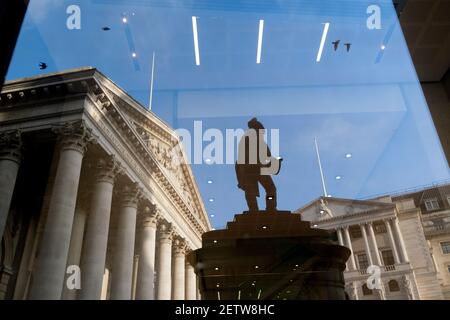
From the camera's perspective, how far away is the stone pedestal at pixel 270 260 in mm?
6348

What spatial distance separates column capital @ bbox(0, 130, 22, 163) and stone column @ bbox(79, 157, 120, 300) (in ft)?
10.3

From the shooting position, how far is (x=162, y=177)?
20281mm

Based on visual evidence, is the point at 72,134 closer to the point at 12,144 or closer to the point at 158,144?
the point at 12,144

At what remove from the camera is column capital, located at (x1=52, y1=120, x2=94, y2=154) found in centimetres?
1419

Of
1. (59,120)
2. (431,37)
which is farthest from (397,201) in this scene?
(59,120)

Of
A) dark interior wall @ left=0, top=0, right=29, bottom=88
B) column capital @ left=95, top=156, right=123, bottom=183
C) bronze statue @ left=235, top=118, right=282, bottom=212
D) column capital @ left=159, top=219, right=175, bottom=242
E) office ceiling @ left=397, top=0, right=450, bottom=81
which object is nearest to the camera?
dark interior wall @ left=0, top=0, right=29, bottom=88

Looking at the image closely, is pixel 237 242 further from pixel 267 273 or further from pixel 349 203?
pixel 349 203

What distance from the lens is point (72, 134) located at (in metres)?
14.3

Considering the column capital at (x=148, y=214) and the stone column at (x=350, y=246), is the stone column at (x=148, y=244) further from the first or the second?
the stone column at (x=350, y=246)

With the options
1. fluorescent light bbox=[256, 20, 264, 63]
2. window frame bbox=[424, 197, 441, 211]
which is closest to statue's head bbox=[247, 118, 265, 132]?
fluorescent light bbox=[256, 20, 264, 63]

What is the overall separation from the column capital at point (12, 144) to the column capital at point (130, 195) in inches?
197

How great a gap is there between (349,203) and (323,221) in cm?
131

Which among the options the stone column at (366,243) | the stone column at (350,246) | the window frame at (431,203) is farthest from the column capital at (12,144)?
the window frame at (431,203)

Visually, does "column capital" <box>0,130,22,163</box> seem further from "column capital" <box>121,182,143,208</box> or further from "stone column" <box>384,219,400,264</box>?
"stone column" <box>384,219,400,264</box>
